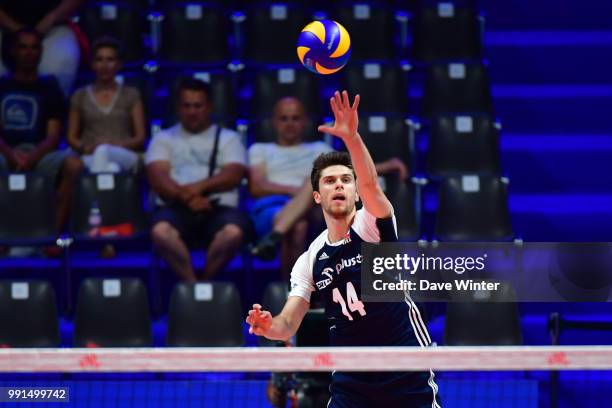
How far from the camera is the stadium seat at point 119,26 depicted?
12.4 m

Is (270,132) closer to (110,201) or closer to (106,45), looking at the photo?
(110,201)

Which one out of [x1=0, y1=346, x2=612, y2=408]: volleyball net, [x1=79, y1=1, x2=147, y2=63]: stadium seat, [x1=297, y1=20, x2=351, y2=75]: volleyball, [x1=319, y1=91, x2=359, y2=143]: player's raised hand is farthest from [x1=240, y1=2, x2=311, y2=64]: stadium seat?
[x1=319, y1=91, x2=359, y2=143]: player's raised hand

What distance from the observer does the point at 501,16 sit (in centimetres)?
1306

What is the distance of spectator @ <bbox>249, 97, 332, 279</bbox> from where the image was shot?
34.1ft

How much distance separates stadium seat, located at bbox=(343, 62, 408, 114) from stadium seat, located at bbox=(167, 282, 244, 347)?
9.57 feet

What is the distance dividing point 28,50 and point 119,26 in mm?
1282

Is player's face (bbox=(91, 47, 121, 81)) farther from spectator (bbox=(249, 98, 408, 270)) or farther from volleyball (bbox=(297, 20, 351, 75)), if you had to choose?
volleyball (bbox=(297, 20, 351, 75))

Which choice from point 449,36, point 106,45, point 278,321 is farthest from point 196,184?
point 278,321

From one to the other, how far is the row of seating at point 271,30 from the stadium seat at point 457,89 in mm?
522

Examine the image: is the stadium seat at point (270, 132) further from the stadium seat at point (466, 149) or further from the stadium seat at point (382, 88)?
the stadium seat at point (466, 149)

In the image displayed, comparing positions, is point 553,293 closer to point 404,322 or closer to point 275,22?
point 404,322

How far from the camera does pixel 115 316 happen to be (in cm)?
989

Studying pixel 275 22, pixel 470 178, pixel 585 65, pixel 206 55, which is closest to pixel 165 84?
pixel 206 55

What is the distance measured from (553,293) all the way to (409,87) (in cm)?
632
